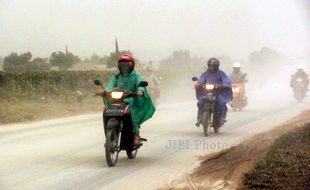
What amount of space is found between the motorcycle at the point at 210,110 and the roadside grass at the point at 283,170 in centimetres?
481

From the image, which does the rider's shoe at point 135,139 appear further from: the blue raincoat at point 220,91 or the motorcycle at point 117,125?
the blue raincoat at point 220,91

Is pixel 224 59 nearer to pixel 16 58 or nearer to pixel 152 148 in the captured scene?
pixel 16 58

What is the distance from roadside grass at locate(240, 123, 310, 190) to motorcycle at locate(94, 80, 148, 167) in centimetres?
262

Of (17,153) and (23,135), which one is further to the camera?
(23,135)

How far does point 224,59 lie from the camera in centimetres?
10188

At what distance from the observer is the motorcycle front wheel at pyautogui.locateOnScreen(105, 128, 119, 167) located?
9.64 meters

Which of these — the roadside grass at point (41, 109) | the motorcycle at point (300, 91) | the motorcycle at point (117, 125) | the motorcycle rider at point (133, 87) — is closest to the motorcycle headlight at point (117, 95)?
the motorcycle at point (117, 125)

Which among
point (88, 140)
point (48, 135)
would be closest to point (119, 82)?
point (88, 140)

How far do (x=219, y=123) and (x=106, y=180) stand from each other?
22.9ft

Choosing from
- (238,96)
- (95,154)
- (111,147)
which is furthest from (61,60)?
(111,147)

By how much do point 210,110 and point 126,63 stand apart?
15.7ft

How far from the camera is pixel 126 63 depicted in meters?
10.6

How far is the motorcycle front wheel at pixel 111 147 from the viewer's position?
9641 millimetres

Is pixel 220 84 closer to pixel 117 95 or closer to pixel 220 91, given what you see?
pixel 220 91
